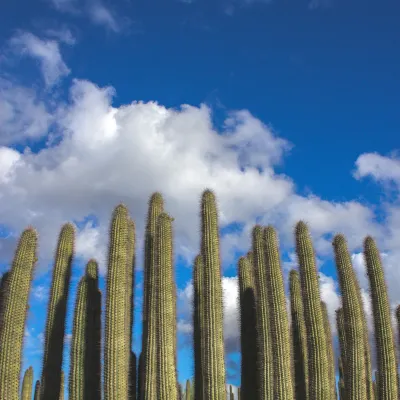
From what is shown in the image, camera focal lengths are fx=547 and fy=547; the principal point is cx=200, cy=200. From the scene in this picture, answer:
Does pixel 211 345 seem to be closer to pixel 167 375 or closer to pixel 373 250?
pixel 167 375

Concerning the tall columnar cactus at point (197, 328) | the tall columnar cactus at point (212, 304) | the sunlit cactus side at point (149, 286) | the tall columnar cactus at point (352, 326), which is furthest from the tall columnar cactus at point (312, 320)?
the sunlit cactus side at point (149, 286)

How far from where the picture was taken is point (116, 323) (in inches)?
409

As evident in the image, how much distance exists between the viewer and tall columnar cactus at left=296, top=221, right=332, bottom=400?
10.7m

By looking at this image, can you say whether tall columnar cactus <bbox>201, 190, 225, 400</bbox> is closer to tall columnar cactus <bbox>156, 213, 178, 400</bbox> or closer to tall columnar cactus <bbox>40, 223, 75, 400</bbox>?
tall columnar cactus <bbox>156, 213, 178, 400</bbox>

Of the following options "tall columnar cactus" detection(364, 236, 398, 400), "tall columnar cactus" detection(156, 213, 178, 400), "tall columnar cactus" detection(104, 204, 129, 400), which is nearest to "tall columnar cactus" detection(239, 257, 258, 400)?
"tall columnar cactus" detection(156, 213, 178, 400)

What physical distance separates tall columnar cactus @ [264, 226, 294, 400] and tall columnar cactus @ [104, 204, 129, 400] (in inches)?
114

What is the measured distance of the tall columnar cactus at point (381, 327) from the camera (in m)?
11.6

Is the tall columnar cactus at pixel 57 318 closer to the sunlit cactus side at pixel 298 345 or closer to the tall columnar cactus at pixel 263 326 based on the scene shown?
the tall columnar cactus at pixel 263 326

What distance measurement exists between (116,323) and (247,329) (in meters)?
3.53

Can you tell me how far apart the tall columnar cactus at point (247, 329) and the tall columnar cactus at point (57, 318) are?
4062mm

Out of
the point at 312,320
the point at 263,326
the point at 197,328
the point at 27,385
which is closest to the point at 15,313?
the point at 197,328

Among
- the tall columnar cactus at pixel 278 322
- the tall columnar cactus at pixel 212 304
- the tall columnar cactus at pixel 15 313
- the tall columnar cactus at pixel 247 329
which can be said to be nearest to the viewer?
the tall columnar cactus at pixel 278 322

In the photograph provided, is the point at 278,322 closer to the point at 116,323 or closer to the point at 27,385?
the point at 116,323

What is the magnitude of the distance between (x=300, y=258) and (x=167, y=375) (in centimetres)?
376
